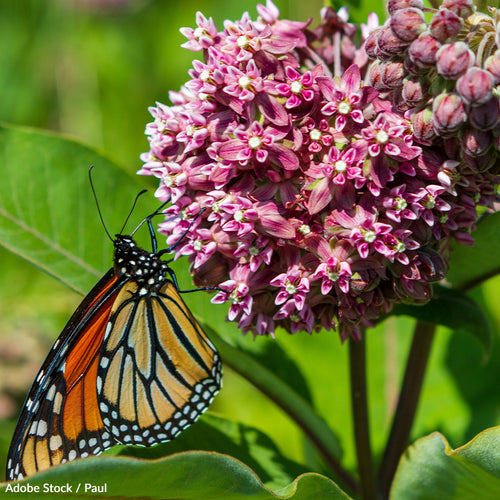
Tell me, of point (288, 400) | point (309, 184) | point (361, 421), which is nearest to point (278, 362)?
point (288, 400)

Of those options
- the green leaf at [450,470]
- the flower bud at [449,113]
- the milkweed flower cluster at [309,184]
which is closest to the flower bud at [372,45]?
the milkweed flower cluster at [309,184]

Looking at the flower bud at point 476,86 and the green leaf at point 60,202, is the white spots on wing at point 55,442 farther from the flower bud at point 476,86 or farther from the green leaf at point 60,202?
the flower bud at point 476,86

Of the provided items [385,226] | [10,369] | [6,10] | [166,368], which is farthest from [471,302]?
[6,10]

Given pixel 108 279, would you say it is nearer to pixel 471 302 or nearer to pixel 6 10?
pixel 471 302

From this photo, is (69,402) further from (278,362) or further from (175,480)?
(278,362)

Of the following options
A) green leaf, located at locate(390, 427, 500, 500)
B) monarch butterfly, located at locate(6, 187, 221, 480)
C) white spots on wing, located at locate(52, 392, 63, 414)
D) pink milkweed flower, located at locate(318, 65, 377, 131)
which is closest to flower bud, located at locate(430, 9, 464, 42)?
pink milkweed flower, located at locate(318, 65, 377, 131)

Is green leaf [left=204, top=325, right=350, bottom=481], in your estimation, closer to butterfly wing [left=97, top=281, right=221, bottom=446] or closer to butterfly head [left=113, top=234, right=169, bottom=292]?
butterfly wing [left=97, top=281, right=221, bottom=446]
